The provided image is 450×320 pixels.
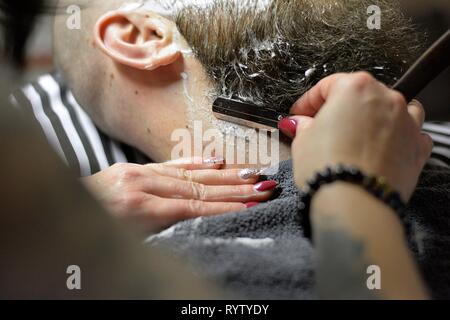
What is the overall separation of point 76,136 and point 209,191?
10.6 inches

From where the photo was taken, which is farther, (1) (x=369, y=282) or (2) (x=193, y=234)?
(2) (x=193, y=234)

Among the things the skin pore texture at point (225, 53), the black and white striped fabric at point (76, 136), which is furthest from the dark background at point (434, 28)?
the black and white striped fabric at point (76, 136)

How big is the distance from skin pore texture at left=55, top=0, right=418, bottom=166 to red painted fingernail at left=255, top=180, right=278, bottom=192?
0.14 feet

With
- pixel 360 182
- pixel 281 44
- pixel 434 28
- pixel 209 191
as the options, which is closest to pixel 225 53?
pixel 281 44

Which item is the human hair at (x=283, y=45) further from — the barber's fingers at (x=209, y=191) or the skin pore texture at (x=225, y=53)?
the barber's fingers at (x=209, y=191)

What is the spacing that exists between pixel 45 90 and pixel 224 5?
0.38m

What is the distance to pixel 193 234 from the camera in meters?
0.68

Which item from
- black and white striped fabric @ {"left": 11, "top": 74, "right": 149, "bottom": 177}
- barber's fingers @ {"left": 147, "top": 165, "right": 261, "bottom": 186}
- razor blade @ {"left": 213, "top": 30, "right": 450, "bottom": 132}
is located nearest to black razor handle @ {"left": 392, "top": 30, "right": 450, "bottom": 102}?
razor blade @ {"left": 213, "top": 30, "right": 450, "bottom": 132}

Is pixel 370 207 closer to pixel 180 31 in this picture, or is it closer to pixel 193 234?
pixel 193 234

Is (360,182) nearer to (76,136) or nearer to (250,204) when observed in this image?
(250,204)

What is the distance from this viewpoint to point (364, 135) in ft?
1.97

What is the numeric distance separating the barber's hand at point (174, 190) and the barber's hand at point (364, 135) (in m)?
0.13
